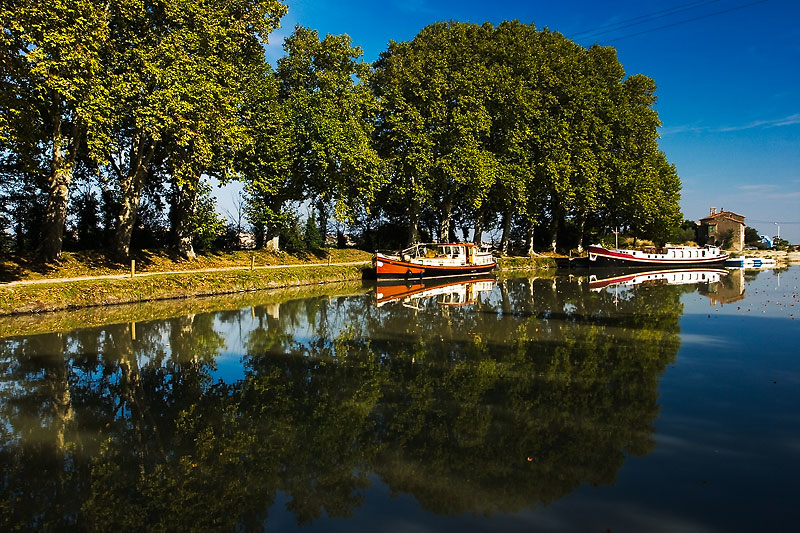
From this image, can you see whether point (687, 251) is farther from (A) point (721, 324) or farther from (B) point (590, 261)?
(A) point (721, 324)

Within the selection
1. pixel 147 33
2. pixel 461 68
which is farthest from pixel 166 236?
pixel 461 68

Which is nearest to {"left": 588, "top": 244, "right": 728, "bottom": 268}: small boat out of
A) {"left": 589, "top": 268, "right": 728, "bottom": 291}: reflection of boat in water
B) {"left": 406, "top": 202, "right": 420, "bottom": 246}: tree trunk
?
{"left": 589, "top": 268, "right": 728, "bottom": 291}: reflection of boat in water

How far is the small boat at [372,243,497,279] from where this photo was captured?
30969 mm

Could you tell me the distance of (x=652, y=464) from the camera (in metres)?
6.02

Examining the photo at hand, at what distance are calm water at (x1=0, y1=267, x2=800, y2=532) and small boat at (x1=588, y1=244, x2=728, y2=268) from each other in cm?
3036

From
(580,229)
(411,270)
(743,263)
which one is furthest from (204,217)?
(743,263)

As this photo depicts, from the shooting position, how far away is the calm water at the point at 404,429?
5.18 meters

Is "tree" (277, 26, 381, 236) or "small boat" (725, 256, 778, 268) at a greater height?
"tree" (277, 26, 381, 236)

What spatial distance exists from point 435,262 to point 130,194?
17.4 metres

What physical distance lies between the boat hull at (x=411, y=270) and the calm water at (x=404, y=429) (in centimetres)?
1596

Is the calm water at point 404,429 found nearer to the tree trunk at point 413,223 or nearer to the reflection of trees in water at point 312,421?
the reflection of trees in water at point 312,421

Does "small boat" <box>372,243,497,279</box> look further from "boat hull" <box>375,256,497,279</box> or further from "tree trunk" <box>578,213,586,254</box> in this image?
"tree trunk" <box>578,213,586,254</box>

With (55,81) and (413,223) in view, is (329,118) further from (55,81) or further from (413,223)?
(55,81)

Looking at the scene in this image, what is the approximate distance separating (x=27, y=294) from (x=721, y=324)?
2249cm
